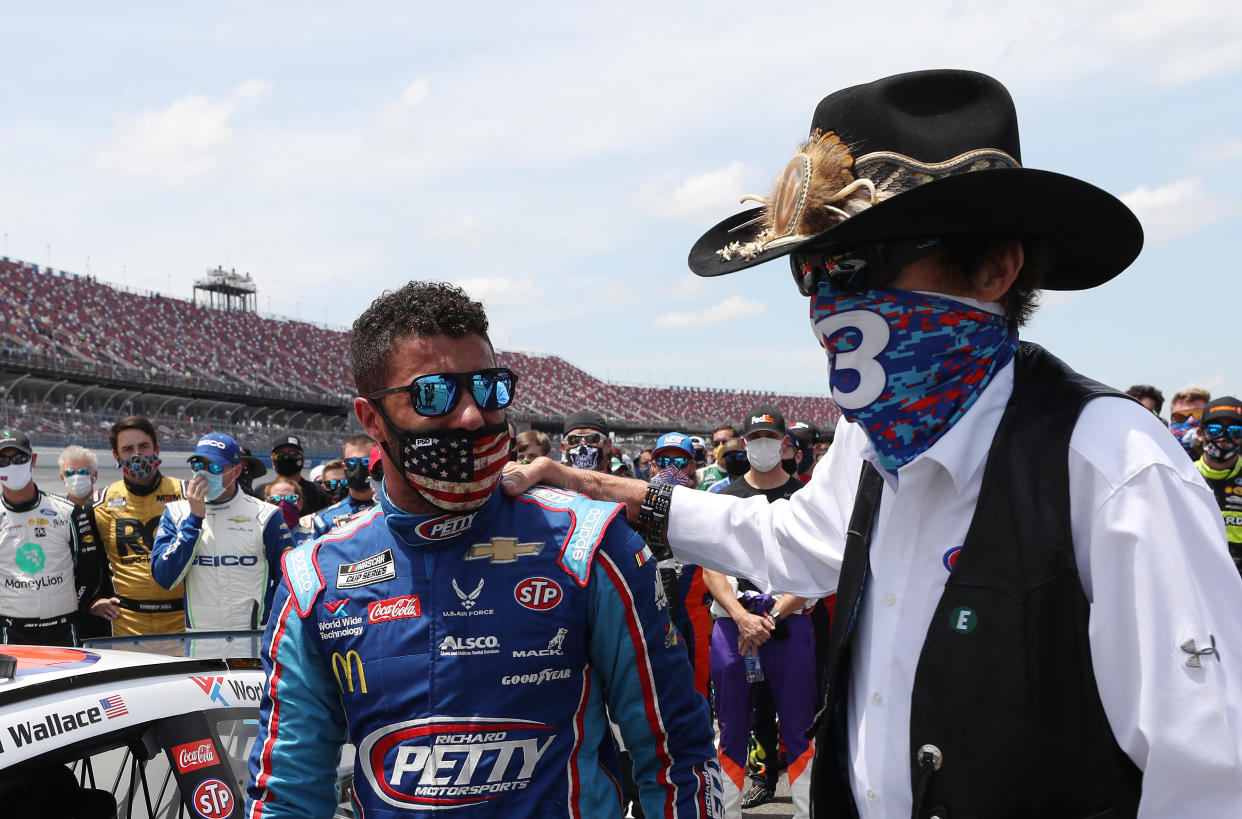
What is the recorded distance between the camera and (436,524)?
6.57ft

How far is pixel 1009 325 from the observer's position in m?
1.59

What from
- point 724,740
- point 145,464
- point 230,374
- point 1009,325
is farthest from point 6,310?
point 1009,325

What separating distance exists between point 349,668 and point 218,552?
406 cm

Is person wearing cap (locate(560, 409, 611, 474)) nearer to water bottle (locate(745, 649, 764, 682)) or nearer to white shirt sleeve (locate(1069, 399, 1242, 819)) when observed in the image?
water bottle (locate(745, 649, 764, 682))

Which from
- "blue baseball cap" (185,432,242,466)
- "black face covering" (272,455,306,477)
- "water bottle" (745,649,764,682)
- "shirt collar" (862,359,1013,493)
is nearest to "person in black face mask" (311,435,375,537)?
"blue baseball cap" (185,432,242,466)

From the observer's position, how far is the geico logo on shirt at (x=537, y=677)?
1.90 meters

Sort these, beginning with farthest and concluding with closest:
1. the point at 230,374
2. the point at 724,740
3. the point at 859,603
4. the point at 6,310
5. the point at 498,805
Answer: the point at 230,374, the point at 6,310, the point at 724,740, the point at 498,805, the point at 859,603

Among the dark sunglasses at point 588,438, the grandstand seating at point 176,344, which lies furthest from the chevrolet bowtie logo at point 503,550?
the grandstand seating at point 176,344

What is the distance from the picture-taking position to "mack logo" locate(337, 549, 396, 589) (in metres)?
2.00

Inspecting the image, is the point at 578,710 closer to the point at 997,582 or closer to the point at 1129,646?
the point at 997,582

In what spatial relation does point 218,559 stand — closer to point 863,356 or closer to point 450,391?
point 450,391

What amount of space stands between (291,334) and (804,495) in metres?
65.6

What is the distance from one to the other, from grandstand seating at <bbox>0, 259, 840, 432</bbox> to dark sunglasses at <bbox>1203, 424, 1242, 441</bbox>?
28.2 metres

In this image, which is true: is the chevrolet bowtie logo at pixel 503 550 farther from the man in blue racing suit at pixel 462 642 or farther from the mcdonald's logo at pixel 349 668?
the mcdonald's logo at pixel 349 668
